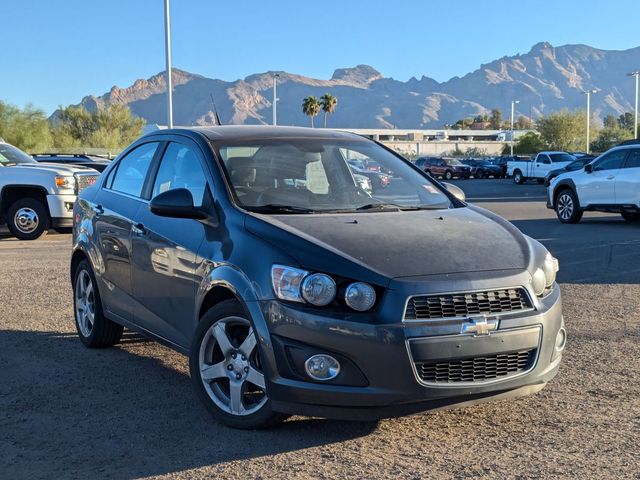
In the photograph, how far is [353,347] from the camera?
3920 mm

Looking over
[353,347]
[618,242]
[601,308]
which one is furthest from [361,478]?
[618,242]

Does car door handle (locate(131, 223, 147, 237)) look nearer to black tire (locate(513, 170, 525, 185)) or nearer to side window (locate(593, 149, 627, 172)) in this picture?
side window (locate(593, 149, 627, 172))

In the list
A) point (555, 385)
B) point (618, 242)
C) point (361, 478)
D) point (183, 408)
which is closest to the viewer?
point (361, 478)

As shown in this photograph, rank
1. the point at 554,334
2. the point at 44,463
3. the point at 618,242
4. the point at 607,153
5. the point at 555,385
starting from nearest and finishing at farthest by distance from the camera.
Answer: the point at 44,463, the point at 554,334, the point at 555,385, the point at 618,242, the point at 607,153

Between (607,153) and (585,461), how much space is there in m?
14.9

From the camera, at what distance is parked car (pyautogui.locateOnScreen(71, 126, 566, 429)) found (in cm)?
396

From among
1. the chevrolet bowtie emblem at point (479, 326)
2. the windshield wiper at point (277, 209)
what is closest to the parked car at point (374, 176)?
the windshield wiper at point (277, 209)

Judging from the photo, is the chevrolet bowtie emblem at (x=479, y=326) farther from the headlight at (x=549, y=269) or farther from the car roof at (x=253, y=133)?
the car roof at (x=253, y=133)

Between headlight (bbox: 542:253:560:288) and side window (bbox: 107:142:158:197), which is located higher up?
side window (bbox: 107:142:158:197)

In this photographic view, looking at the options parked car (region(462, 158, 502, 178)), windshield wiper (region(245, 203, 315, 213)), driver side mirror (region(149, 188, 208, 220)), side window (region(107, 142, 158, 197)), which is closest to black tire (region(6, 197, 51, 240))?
side window (region(107, 142, 158, 197))

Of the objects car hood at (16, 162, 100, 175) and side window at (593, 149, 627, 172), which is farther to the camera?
side window at (593, 149, 627, 172)

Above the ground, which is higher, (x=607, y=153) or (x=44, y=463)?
(x=607, y=153)

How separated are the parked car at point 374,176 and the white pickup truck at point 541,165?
125 feet

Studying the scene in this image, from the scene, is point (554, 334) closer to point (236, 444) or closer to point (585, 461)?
point (585, 461)
